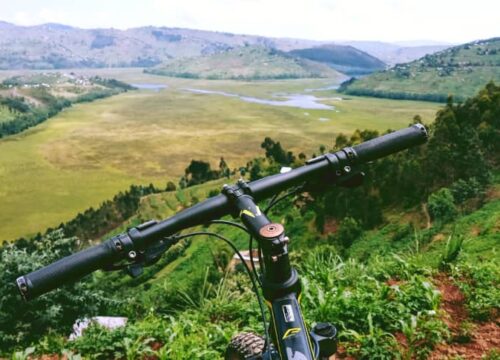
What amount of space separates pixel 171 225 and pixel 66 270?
68 cm

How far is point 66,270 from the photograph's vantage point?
2697mm

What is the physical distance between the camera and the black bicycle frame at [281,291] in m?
2.50

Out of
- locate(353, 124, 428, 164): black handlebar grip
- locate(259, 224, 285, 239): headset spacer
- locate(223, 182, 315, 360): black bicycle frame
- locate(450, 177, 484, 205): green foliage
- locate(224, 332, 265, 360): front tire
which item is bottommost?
locate(450, 177, 484, 205): green foliage


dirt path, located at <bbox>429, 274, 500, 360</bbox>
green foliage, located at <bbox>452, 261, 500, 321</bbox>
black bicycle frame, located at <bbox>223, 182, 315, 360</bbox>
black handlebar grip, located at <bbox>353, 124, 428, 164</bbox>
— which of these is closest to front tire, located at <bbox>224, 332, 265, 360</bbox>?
black bicycle frame, located at <bbox>223, 182, 315, 360</bbox>

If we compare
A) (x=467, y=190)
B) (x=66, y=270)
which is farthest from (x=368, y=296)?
(x=467, y=190)

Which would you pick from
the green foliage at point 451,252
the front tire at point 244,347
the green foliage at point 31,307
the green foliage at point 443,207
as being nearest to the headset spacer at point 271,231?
the front tire at point 244,347

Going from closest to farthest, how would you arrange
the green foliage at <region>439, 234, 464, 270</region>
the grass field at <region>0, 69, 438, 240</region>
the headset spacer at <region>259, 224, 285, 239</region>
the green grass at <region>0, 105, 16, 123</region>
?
the headset spacer at <region>259, 224, 285, 239</region> → the green foliage at <region>439, 234, 464, 270</region> → the grass field at <region>0, 69, 438, 240</region> → the green grass at <region>0, 105, 16, 123</region>

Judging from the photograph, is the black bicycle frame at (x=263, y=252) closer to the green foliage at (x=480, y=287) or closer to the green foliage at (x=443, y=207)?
the green foliage at (x=480, y=287)

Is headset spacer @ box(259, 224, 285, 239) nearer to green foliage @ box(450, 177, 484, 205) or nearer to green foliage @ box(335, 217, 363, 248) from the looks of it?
green foliage @ box(450, 177, 484, 205)

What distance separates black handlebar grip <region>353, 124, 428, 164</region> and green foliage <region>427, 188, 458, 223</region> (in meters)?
29.5

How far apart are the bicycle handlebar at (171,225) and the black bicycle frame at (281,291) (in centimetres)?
42

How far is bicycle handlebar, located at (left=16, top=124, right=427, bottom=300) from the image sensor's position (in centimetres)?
265

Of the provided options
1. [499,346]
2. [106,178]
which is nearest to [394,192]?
[499,346]

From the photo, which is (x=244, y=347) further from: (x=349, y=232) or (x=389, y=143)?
(x=349, y=232)
